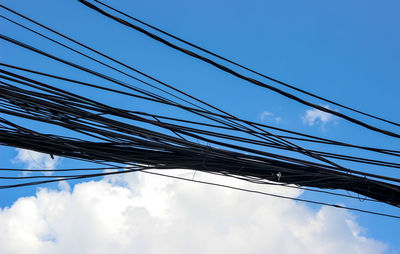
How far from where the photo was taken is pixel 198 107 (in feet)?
13.3

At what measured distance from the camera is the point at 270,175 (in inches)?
162

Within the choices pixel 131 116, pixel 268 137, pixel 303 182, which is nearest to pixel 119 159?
pixel 131 116

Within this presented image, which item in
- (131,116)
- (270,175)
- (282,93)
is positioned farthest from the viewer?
(270,175)

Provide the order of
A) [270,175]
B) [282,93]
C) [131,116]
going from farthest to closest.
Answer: [270,175]
[131,116]
[282,93]

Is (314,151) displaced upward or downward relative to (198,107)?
downward

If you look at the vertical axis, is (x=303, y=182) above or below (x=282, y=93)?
below

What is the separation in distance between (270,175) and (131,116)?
143 centimetres

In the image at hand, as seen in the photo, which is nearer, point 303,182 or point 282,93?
point 282,93

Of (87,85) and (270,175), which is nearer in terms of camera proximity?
(87,85)

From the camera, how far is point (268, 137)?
404cm

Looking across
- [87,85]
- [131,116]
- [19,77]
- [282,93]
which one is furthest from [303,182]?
[19,77]

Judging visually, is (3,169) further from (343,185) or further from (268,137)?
(343,185)

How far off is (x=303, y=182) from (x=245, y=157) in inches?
24.7

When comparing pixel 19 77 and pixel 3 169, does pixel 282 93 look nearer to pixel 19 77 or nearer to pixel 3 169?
pixel 19 77
